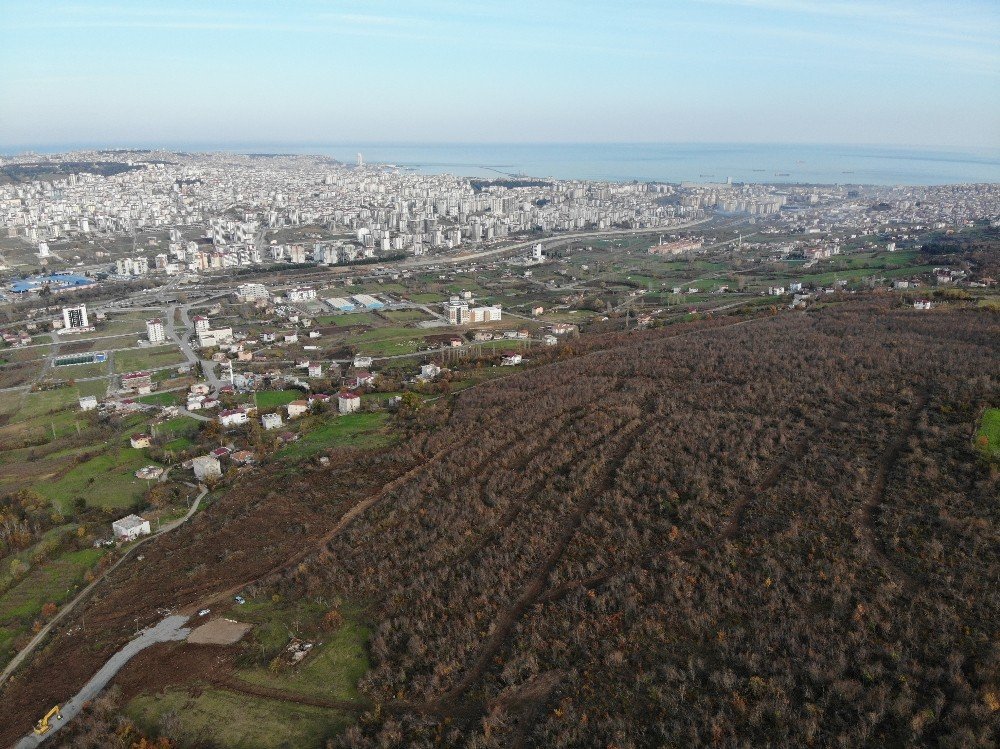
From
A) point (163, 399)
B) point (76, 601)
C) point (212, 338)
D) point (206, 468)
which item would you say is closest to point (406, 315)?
point (212, 338)

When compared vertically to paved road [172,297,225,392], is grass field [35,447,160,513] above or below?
Result: above

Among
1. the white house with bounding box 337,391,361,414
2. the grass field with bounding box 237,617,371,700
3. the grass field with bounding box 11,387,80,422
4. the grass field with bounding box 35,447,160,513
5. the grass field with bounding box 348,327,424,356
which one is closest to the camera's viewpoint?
the grass field with bounding box 237,617,371,700

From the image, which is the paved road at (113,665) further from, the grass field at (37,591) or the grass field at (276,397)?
the grass field at (276,397)

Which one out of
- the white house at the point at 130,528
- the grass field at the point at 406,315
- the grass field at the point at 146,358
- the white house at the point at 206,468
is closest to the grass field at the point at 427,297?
the grass field at the point at 406,315

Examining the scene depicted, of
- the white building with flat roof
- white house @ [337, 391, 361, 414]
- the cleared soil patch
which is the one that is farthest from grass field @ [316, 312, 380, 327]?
the cleared soil patch

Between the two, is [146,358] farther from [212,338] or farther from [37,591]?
[37,591]

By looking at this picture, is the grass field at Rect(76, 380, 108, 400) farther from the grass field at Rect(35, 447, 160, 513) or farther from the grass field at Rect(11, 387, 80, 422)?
the grass field at Rect(35, 447, 160, 513)
